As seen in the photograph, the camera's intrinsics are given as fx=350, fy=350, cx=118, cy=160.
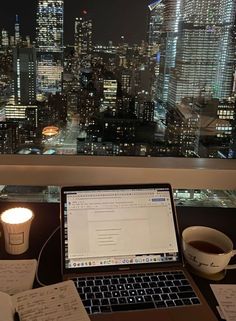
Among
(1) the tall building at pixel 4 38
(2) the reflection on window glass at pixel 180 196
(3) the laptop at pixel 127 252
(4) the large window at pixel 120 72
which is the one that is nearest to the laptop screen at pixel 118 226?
(3) the laptop at pixel 127 252

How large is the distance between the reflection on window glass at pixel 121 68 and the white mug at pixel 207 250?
0.81m

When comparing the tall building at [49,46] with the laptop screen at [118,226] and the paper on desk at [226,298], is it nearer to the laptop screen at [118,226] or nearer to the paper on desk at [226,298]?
the laptop screen at [118,226]

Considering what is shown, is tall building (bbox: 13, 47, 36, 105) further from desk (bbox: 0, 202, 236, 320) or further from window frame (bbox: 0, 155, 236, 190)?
desk (bbox: 0, 202, 236, 320)

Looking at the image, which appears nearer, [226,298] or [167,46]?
[226,298]

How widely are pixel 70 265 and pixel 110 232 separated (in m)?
0.15

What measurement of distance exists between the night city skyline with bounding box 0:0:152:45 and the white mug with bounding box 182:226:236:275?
4.19ft

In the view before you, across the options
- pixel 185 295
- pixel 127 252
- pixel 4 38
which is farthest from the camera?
pixel 4 38

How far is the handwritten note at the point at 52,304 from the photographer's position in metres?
0.80

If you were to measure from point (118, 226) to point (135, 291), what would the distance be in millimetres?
202

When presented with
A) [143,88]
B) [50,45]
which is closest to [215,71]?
[143,88]

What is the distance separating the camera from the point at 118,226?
3.43 feet

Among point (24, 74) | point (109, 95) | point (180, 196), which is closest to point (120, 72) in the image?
point (109, 95)

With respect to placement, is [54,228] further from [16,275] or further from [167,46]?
[167,46]

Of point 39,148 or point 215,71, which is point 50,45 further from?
point 215,71
